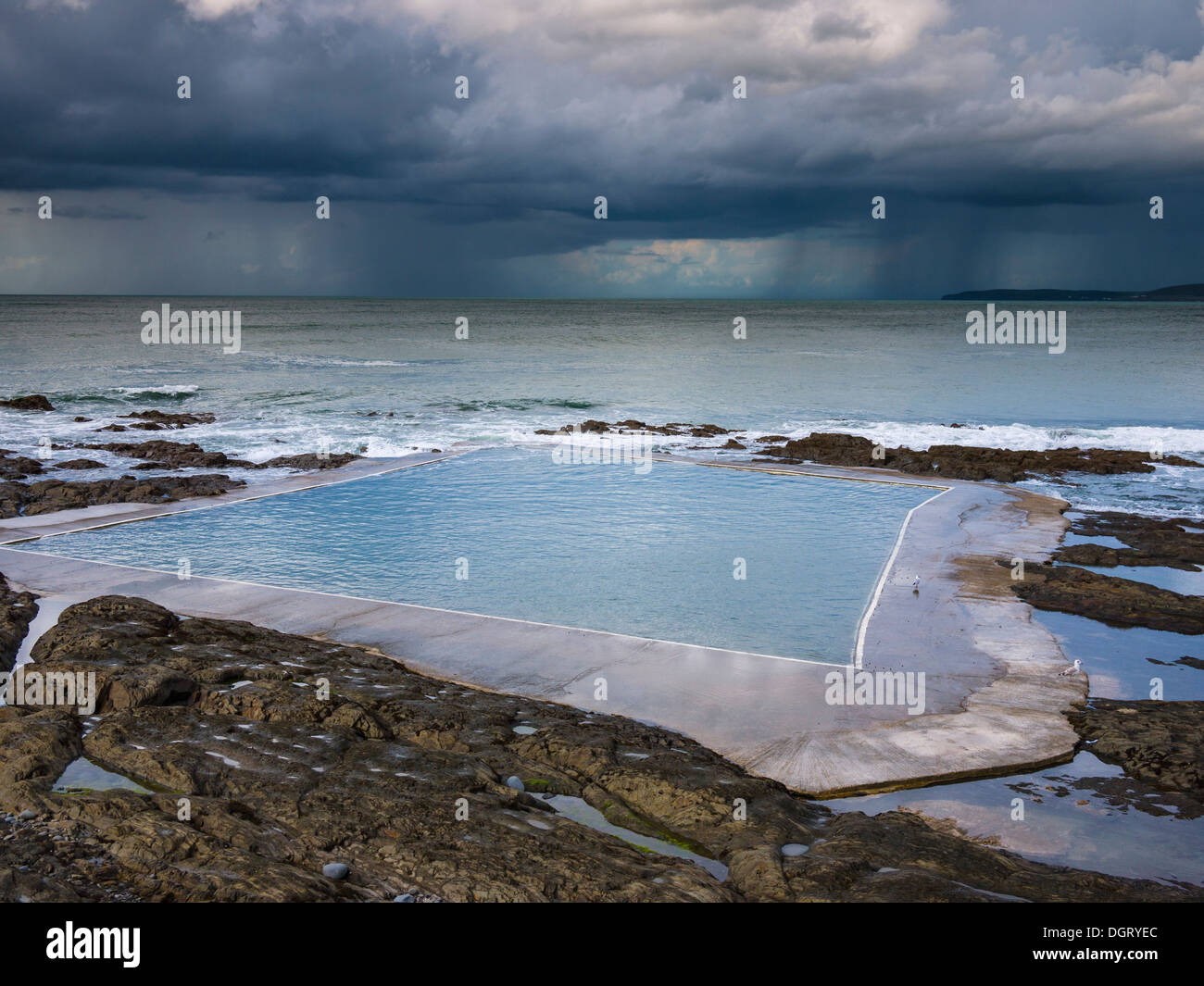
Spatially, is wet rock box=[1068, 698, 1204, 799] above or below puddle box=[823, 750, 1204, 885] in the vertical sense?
above

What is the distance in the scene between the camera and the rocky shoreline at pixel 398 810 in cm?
582

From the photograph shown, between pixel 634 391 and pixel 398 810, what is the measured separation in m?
44.1

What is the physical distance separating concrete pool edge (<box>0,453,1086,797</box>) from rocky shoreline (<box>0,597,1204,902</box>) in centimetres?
79

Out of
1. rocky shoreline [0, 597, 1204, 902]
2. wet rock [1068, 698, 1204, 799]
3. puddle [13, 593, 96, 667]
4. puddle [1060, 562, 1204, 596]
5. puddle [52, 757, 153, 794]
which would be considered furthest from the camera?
puddle [1060, 562, 1204, 596]

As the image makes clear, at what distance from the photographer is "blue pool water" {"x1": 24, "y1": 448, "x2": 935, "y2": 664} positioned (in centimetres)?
1313

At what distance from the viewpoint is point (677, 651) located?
37.4ft

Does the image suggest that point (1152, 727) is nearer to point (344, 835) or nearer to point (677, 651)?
point (677, 651)

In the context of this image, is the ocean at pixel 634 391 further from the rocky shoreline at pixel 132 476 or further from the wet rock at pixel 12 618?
the wet rock at pixel 12 618

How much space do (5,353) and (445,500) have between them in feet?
200

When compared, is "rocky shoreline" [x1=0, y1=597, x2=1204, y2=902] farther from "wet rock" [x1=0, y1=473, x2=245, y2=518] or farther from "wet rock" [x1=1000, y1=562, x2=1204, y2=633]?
"wet rock" [x1=0, y1=473, x2=245, y2=518]

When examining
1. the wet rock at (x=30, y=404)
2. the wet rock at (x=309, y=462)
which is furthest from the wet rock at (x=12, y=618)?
the wet rock at (x=30, y=404)

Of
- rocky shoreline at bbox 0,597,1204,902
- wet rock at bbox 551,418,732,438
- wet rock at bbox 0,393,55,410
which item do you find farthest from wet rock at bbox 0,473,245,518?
wet rock at bbox 0,393,55,410

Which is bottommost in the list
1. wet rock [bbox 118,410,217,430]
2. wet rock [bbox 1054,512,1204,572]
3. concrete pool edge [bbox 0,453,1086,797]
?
concrete pool edge [bbox 0,453,1086,797]
